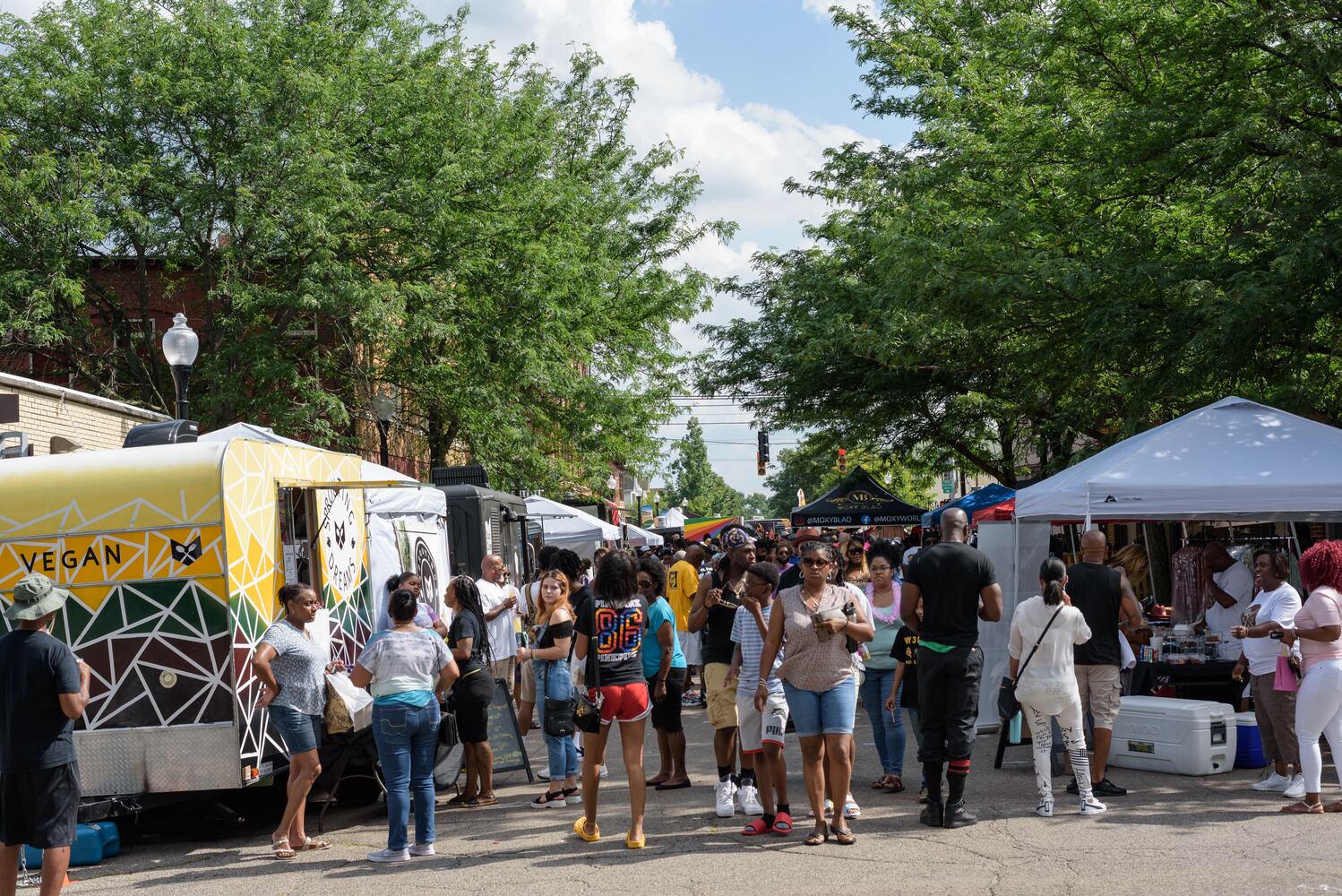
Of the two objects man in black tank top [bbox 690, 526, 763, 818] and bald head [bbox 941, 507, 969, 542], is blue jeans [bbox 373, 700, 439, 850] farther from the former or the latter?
bald head [bbox 941, 507, 969, 542]

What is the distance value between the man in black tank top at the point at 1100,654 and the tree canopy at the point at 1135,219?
408cm

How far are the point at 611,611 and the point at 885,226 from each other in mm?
14903

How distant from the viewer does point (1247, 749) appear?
10.2 metres

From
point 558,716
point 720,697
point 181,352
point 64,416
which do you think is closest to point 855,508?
point 64,416

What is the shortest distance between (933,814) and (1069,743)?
3.64 ft

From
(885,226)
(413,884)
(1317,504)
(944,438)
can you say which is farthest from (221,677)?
(944,438)

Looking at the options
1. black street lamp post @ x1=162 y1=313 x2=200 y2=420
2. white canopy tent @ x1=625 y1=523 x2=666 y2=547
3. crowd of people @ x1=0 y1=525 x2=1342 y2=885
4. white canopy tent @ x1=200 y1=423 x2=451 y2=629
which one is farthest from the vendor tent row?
white canopy tent @ x1=625 y1=523 x2=666 y2=547

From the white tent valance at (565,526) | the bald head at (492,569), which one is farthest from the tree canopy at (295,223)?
the bald head at (492,569)

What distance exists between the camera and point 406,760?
317 inches

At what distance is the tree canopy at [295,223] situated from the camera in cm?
2272

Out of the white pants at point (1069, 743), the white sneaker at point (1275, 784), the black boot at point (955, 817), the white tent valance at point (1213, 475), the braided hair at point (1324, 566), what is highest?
the white tent valance at point (1213, 475)

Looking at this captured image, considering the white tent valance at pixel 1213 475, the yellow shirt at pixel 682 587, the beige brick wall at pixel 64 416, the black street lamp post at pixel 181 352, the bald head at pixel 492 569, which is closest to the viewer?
the white tent valance at pixel 1213 475

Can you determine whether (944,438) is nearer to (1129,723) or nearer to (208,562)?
(1129,723)

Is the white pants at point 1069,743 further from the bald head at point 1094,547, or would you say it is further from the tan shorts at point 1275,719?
the bald head at point 1094,547
